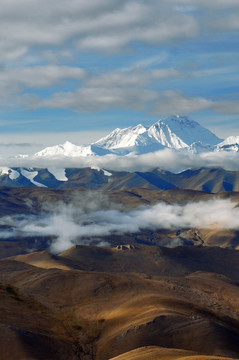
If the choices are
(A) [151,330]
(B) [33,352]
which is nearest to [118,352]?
(A) [151,330]

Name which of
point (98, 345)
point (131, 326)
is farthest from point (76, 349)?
point (131, 326)

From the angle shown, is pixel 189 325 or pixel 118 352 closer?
pixel 118 352

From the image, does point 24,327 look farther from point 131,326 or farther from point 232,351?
point 232,351

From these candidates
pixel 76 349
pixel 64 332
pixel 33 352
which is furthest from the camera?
pixel 64 332

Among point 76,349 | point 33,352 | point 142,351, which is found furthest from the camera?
point 76,349

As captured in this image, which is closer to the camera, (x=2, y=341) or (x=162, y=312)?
(x=2, y=341)

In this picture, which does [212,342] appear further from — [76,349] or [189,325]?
[76,349]

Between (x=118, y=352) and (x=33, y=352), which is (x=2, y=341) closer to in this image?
(x=33, y=352)

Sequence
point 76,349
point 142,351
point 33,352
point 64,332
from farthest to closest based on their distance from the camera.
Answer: point 64,332
point 76,349
point 33,352
point 142,351
